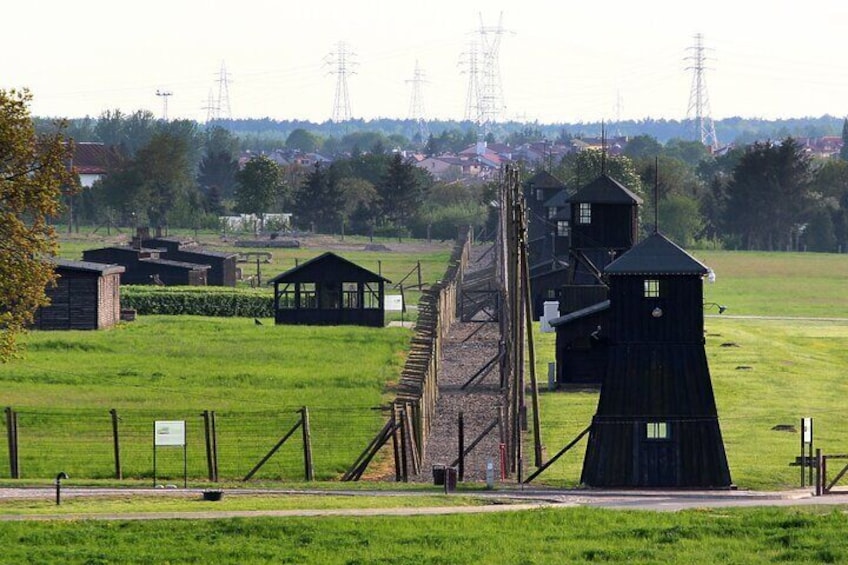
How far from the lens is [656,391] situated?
44.1m

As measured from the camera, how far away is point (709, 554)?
3047cm

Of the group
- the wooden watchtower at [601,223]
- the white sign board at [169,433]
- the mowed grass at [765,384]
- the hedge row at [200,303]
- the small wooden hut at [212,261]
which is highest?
the wooden watchtower at [601,223]

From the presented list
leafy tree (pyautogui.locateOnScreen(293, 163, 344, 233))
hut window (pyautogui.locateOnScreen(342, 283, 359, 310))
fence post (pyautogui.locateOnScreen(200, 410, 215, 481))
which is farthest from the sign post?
leafy tree (pyautogui.locateOnScreen(293, 163, 344, 233))

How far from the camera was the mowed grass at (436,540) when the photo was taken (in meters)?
29.8

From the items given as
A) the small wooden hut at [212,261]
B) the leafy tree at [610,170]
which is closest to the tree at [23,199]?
the small wooden hut at [212,261]

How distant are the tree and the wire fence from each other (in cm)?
272

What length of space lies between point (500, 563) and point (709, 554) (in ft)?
11.0

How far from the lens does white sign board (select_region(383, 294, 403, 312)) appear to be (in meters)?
102

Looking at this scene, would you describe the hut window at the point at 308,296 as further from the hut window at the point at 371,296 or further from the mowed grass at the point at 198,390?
the mowed grass at the point at 198,390

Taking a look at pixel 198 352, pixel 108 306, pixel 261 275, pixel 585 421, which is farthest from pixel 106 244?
pixel 585 421

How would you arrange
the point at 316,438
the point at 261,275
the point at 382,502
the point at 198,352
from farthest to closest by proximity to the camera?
the point at 261,275
the point at 198,352
the point at 316,438
the point at 382,502

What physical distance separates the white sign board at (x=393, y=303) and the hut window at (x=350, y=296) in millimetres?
9886

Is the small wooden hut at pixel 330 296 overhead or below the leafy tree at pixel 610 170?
below

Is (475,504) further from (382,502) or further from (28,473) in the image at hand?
(28,473)
